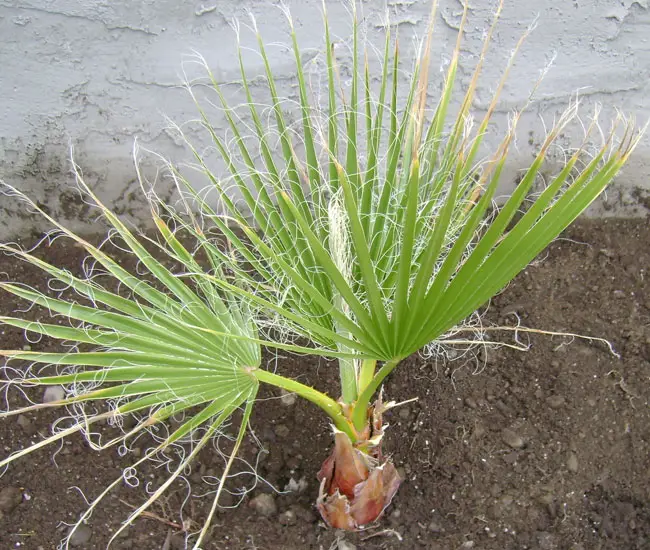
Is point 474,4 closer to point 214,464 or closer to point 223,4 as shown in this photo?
point 223,4

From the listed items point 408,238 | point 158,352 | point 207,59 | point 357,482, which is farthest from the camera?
point 207,59

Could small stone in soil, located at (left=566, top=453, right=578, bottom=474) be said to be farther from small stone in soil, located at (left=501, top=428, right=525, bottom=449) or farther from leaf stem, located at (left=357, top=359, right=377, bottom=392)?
leaf stem, located at (left=357, top=359, right=377, bottom=392)

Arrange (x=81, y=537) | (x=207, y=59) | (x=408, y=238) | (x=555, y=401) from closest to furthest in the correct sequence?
1. (x=408, y=238)
2. (x=81, y=537)
3. (x=555, y=401)
4. (x=207, y=59)


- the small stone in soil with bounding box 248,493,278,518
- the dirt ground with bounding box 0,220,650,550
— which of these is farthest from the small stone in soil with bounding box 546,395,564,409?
the small stone in soil with bounding box 248,493,278,518

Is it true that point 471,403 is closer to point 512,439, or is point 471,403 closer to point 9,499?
point 512,439

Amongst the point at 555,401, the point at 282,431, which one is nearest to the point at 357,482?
the point at 282,431

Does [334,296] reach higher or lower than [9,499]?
higher
